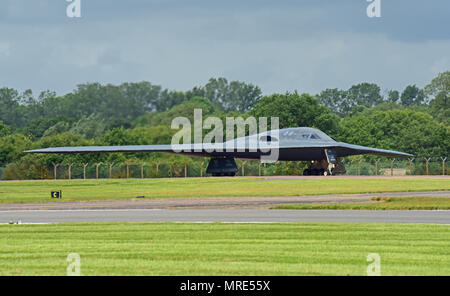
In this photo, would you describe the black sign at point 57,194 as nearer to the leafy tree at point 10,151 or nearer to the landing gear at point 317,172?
the landing gear at point 317,172

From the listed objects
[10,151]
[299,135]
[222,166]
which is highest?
[299,135]

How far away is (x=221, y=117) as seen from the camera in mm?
99625

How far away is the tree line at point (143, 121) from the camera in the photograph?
220 ft

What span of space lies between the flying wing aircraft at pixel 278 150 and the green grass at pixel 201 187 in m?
A: 5.16

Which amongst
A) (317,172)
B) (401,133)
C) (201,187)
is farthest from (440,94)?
(201,187)

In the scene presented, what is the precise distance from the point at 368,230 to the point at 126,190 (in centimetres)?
2199

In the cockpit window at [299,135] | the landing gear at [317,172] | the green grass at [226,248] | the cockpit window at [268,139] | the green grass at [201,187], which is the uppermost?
the cockpit window at [299,135]

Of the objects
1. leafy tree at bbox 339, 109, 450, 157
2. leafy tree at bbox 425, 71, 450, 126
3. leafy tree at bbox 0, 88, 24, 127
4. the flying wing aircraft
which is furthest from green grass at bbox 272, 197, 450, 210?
leafy tree at bbox 0, 88, 24, 127

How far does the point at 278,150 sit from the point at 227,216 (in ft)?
87.5

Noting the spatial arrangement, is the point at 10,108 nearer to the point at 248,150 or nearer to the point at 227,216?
the point at 248,150

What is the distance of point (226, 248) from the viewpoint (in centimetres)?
1348

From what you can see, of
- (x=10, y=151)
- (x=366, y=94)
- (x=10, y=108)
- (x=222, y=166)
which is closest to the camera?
(x=222, y=166)

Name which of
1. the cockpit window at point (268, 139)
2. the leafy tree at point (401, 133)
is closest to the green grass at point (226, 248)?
the cockpit window at point (268, 139)

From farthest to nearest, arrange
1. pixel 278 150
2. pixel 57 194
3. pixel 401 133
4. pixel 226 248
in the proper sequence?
pixel 401 133 < pixel 278 150 < pixel 57 194 < pixel 226 248
